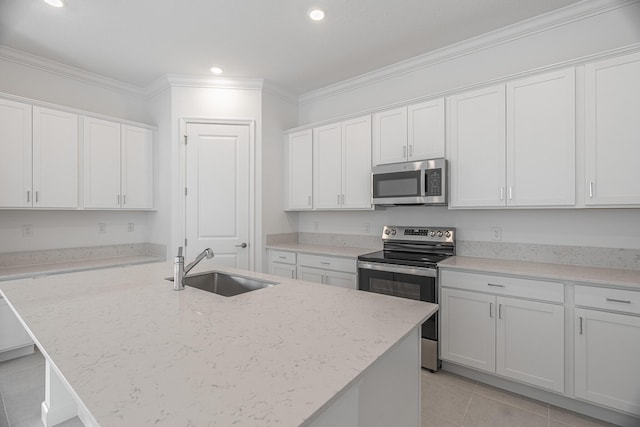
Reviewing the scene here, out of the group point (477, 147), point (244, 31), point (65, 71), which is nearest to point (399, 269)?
point (477, 147)

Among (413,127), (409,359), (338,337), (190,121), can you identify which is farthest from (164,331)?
(190,121)

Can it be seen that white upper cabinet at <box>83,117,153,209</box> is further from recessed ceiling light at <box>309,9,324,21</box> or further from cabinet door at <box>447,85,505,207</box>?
cabinet door at <box>447,85,505,207</box>

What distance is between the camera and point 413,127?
2.95 meters

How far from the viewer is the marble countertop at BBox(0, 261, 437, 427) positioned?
2.28 ft

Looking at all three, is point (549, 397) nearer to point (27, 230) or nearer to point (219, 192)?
point (219, 192)

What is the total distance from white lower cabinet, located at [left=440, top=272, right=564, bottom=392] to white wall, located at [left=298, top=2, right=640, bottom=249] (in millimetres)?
640

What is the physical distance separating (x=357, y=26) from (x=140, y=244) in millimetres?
3536

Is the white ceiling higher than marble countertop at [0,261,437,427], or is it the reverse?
the white ceiling

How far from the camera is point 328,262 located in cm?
330

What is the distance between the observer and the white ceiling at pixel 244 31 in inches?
94.9

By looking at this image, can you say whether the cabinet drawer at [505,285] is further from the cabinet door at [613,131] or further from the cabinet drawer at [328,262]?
the cabinet drawer at [328,262]

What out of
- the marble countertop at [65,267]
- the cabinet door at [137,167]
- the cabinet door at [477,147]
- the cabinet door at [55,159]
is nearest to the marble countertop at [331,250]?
the cabinet door at [477,147]

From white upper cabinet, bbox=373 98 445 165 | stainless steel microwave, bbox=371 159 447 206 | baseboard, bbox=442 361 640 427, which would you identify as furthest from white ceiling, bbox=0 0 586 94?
baseboard, bbox=442 361 640 427

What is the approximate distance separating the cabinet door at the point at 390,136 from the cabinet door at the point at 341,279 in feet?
3.89
